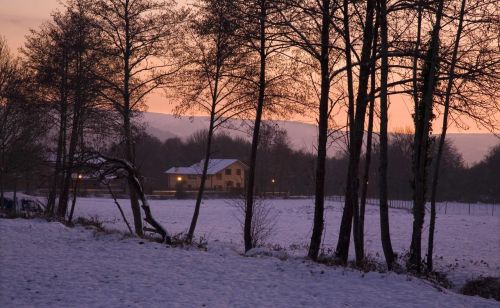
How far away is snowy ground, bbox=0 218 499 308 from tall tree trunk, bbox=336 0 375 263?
8.74 ft

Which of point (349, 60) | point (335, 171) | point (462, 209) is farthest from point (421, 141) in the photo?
point (335, 171)

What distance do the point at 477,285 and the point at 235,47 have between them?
10043 mm

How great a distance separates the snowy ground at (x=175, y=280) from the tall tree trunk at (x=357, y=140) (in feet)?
8.74

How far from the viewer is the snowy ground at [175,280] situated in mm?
9172

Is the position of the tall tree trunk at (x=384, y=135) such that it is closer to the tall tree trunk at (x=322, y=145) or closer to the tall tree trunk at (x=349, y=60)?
the tall tree trunk at (x=349, y=60)

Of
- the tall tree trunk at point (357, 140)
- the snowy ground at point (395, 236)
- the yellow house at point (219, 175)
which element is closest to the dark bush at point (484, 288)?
the snowy ground at point (395, 236)

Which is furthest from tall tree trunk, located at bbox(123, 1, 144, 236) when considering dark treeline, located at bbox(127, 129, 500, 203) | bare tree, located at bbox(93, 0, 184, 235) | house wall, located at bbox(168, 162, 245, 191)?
house wall, located at bbox(168, 162, 245, 191)

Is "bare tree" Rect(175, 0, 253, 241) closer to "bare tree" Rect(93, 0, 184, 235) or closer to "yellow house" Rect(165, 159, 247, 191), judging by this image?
"bare tree" Rect(93, 0, 184, 235)

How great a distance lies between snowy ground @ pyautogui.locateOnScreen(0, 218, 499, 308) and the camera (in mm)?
9172

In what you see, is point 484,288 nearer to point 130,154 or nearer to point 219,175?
point 130,154

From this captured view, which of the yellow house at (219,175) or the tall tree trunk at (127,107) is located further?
the yellow house at (219,175)

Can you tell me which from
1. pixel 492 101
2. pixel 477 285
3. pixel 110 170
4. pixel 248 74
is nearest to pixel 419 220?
pixel 477 285

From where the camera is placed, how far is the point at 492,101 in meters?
13.4

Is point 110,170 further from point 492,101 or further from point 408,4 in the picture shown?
point 492,101
